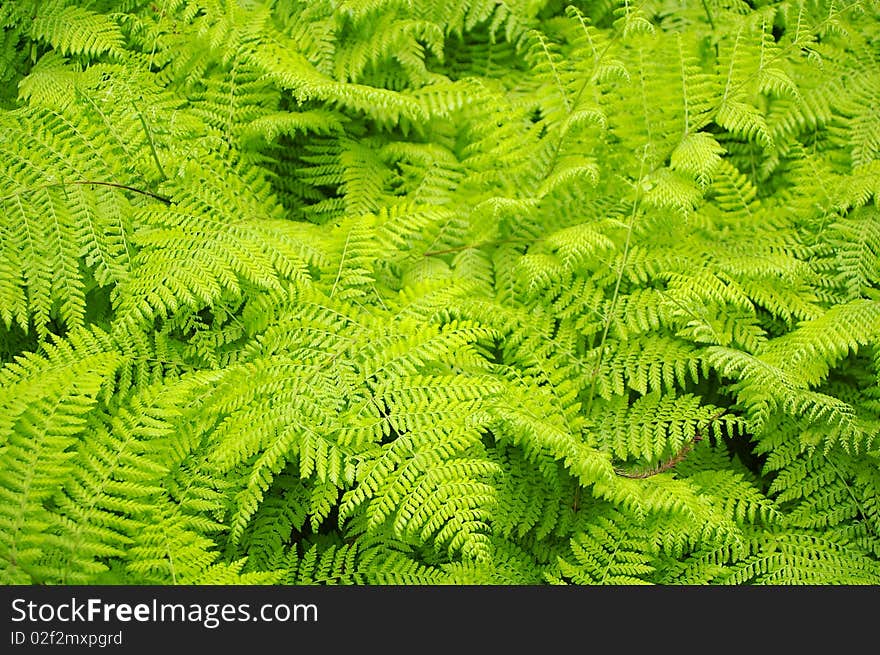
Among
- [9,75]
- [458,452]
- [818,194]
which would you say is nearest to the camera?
[458,452]

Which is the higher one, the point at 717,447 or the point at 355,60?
the point at 355,60

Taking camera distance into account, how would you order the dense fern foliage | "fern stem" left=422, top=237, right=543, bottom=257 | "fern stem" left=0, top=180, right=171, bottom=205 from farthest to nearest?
"fern stem" left=422, top=237, right=543, bottom=257, "fern stem" left=0, top=180, right=171, bottom=205, the dense fern foliage

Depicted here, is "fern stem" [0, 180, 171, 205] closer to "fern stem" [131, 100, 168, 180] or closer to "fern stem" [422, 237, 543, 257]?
"fern stem" [131, 100, 168, 180]

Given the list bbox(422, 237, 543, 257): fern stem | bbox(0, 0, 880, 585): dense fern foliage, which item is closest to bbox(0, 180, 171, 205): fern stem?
bbox(0, 0, 880, 585): dense fern foliage

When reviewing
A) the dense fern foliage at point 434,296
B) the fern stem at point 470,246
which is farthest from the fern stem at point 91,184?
the fern stem at point 470,246

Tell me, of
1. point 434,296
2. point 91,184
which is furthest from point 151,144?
point 434,296

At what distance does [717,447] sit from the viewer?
7.68ft

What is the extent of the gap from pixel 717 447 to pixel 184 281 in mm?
1796

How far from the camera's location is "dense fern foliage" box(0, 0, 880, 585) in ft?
6.38

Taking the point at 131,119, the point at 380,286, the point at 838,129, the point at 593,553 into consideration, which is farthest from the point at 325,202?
the point at 838,129

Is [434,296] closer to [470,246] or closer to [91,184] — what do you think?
[470,246]

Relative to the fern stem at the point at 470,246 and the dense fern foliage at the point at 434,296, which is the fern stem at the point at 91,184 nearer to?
the dense fern foliage at the point at 434,296

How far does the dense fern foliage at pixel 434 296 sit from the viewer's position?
194 cm

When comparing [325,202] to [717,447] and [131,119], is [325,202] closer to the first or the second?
[131,119]
